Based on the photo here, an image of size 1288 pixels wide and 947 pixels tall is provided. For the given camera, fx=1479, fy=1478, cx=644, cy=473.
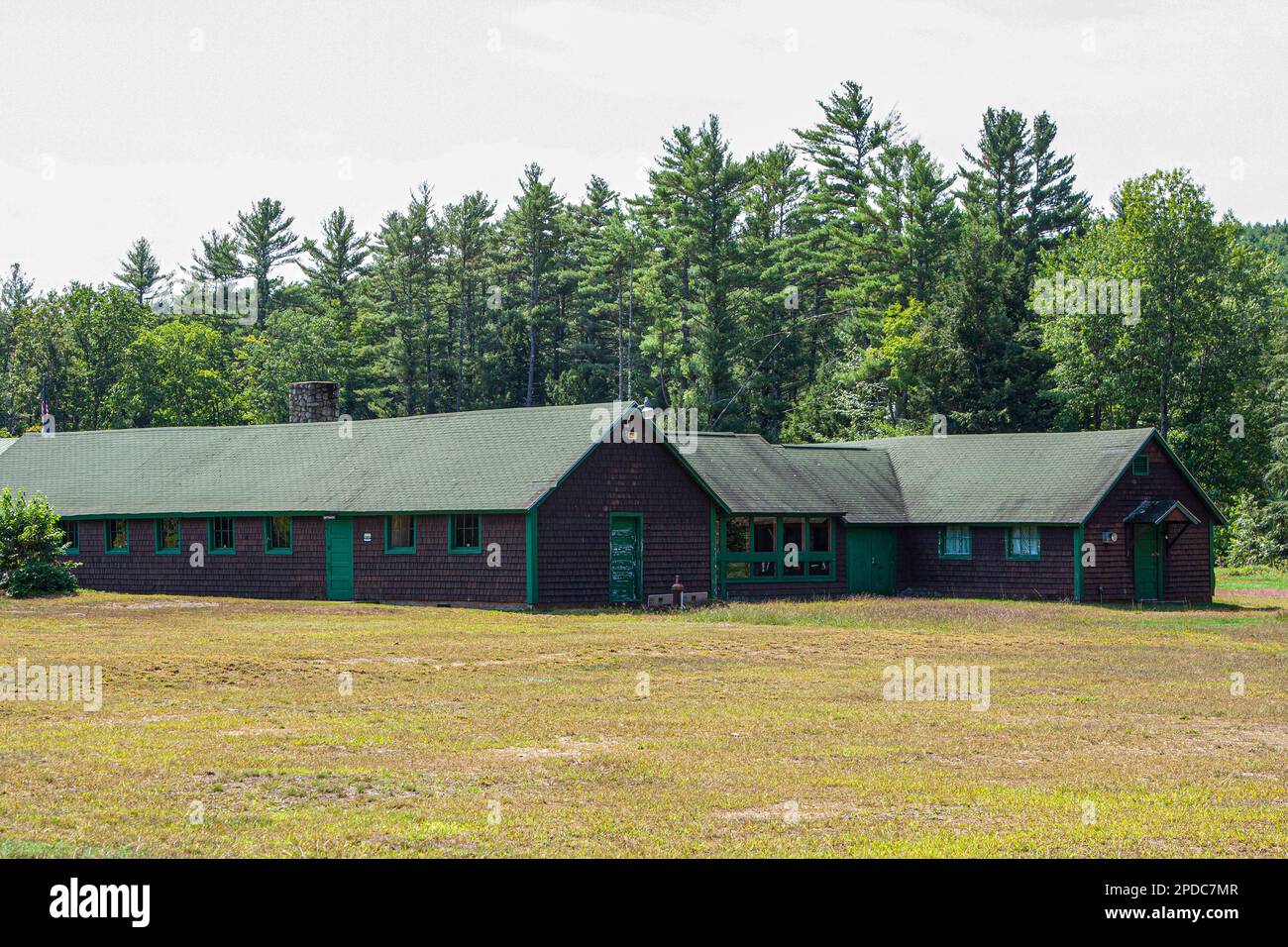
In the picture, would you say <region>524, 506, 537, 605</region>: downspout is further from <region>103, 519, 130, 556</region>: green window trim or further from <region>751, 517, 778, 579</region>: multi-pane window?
<region>103, 519, 130, 556</region>: green window trim

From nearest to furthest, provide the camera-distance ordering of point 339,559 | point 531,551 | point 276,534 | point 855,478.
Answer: point 531,551
point 339,559
point 276,534
point 855,478

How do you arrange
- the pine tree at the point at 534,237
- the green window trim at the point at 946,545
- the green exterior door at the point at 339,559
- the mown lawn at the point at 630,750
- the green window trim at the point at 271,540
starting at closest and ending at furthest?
the mown lawn at the point at 630,750
the green exterior door at the point at 339,559
the green window trim at the point at 271,540
the green window trim at the point at 946,545
the pine tree at the point at 534,237

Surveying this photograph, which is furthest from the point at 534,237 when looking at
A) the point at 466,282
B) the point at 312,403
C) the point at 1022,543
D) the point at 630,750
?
the point at 630,750

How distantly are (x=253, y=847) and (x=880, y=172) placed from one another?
79.0m

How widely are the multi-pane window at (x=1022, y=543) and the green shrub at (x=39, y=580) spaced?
27212 mm

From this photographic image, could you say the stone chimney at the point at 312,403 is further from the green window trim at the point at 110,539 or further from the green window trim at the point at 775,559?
the green window trim at the point at 775,559

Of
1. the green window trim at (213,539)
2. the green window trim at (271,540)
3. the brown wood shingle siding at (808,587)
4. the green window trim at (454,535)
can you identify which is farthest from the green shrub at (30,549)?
the brown wood shingle siding at (808,587)

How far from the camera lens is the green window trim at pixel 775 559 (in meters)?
43.7

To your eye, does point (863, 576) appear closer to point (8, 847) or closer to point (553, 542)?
point (553, 542)

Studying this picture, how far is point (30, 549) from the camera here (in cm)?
4041

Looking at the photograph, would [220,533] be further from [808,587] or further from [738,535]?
[808,587]

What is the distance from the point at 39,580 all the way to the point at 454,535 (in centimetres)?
1121

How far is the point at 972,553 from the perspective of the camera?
46.0 metres
